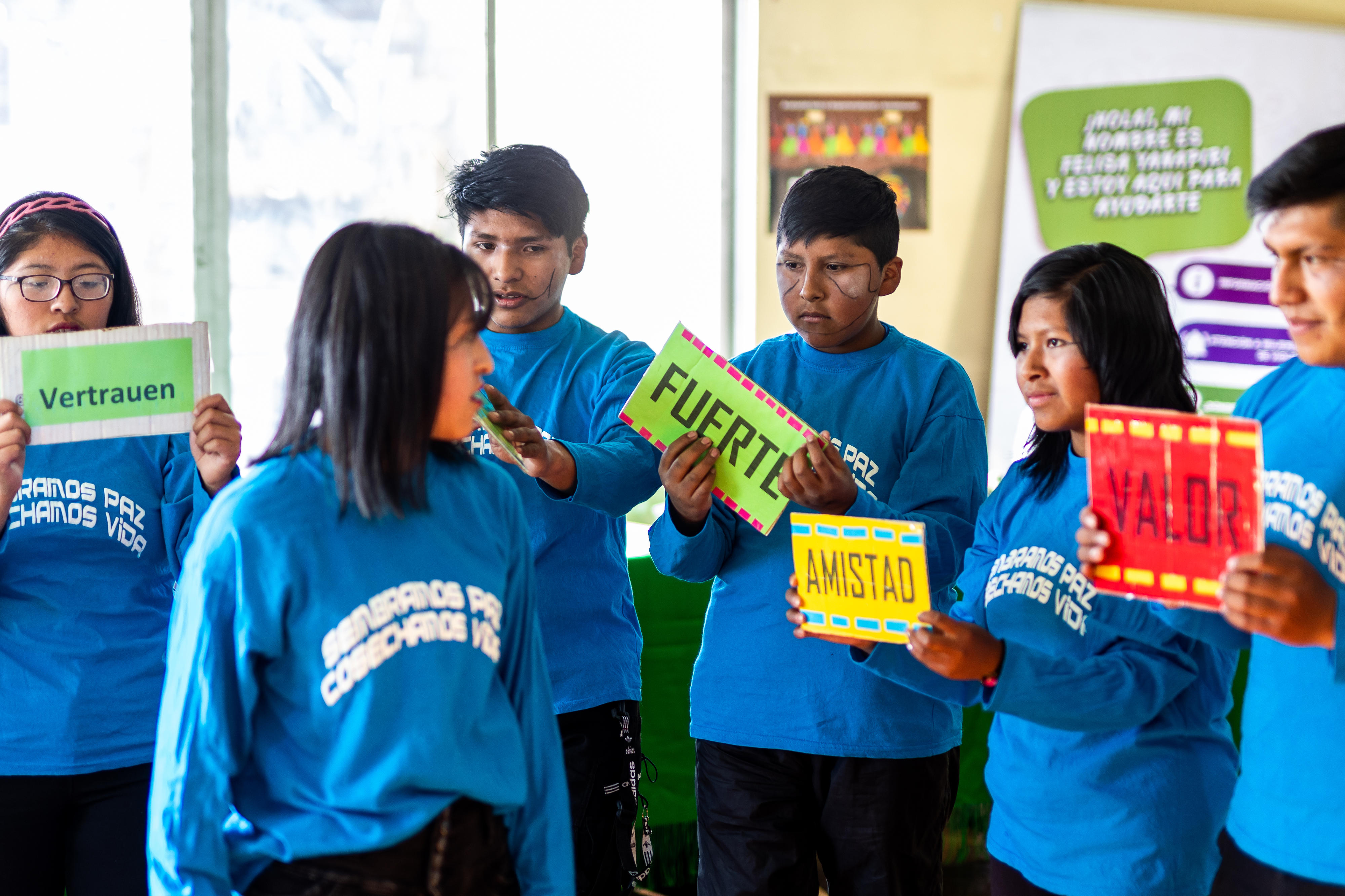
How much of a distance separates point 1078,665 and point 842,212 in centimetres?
79

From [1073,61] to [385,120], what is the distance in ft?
8.27

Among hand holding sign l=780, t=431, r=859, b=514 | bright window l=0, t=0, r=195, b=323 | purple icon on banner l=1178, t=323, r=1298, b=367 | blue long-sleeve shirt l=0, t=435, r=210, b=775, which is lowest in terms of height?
blue long-sleeve shirt l=0, t=435, r=210, b=775

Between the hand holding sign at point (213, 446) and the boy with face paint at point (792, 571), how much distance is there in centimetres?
65

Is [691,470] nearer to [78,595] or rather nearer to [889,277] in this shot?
[889,277]

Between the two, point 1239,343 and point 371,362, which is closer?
point 371,362

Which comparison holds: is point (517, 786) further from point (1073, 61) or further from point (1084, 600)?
point (1073, 61)

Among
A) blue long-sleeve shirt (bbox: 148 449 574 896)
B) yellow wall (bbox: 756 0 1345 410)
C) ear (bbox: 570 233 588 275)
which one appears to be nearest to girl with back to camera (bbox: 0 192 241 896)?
blue long-sleeve shirt (bbox: 148 449 574 896)

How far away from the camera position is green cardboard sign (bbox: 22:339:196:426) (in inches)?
60.7

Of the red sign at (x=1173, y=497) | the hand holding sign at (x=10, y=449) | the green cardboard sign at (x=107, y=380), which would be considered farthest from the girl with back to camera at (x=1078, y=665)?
the hand holding sign at (x=10, y=449)

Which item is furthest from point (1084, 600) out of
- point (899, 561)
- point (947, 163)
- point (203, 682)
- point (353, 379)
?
point (947, 163)

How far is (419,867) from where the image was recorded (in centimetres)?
109

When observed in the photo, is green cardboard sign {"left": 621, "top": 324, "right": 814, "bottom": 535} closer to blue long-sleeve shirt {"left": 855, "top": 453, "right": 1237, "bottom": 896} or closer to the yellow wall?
blue long-sleeve shirt {"left": 855, "top": 453, "right": 1237, "bottom": 896}

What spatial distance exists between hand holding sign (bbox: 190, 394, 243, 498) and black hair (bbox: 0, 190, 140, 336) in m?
0.23

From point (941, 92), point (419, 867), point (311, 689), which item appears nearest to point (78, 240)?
point (311, 689)
